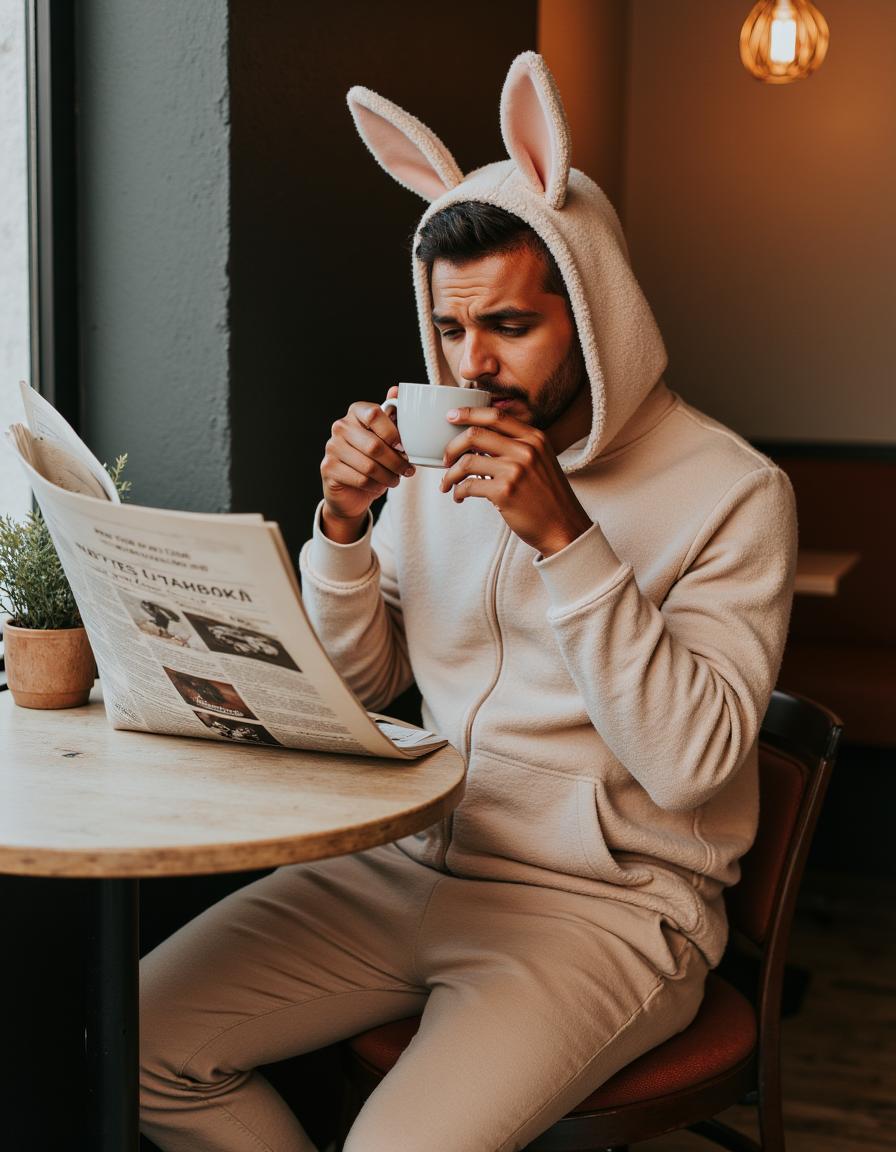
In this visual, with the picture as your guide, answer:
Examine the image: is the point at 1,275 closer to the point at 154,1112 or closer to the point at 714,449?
the point at 714,449

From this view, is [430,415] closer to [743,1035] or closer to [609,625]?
[609,625]

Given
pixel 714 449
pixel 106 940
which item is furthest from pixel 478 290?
pixel 106 940

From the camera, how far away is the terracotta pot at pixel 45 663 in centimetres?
135

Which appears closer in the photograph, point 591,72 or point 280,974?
point 280,974

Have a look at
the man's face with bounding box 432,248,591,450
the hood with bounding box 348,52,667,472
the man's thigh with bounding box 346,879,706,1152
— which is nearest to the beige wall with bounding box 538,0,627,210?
the hood with bounding box 348,52,667,472

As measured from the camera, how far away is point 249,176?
5.58 feet

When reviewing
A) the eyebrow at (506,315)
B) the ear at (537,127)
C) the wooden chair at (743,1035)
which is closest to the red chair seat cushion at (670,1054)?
the wooden chair at (743,1035)

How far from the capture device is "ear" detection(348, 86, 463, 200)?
4.98 feet

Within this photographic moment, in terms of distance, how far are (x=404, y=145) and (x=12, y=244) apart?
1.81 feet

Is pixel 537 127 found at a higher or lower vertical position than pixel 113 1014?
higher

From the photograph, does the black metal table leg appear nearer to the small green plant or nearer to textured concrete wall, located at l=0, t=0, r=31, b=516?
the small green plant

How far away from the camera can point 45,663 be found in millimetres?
1358

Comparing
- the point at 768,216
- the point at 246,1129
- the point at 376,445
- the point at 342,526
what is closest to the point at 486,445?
the point at 376,445

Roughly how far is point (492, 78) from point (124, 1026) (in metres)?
1.89
